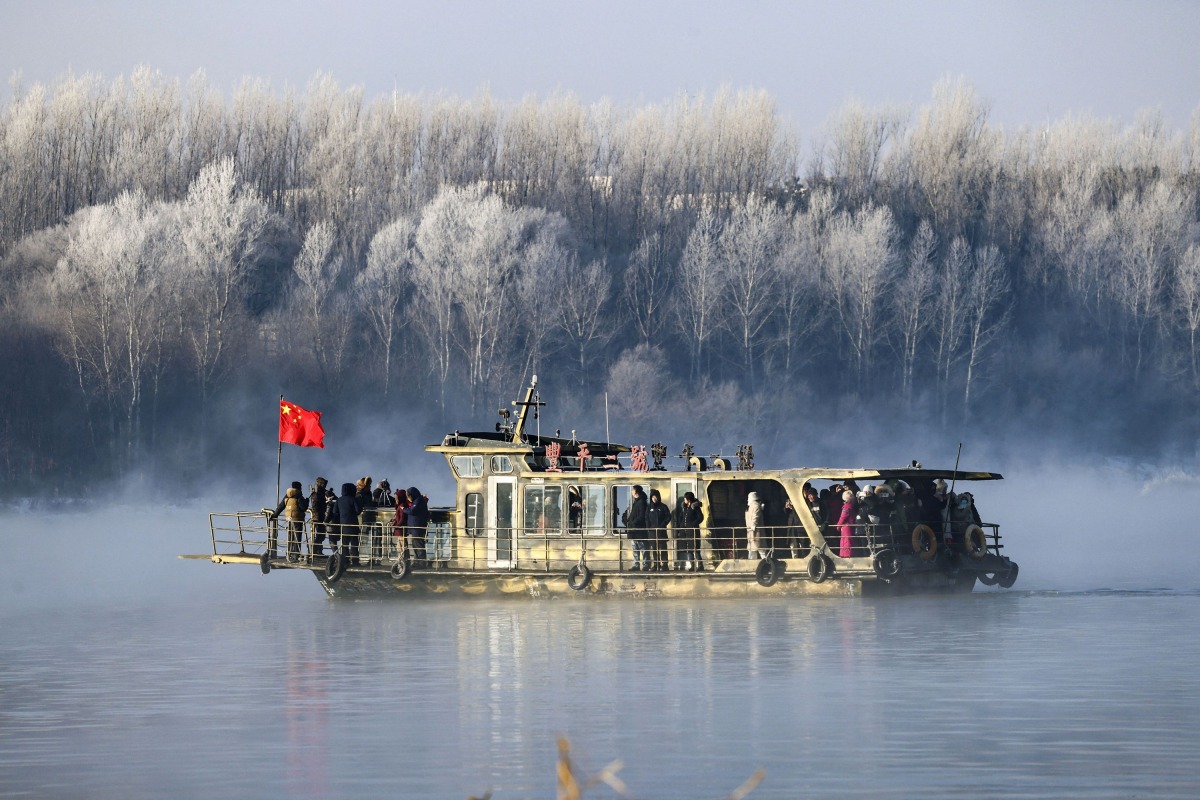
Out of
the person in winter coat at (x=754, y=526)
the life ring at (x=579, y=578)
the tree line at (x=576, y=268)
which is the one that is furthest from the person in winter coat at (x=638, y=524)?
the tree line at (x=576, y=268)

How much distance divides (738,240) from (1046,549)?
30.3m

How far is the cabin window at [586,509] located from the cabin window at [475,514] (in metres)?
1.54

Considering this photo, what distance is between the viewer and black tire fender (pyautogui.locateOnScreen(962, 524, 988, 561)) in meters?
30.7

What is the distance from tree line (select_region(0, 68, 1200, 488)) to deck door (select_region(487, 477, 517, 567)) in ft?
128

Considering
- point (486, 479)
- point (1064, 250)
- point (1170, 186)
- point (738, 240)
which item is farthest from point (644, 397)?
point (486, 479)

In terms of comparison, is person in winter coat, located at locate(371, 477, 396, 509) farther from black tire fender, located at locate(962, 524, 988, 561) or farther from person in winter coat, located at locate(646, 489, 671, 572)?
black tire fender, located at locate(962, 524, 988, 561)

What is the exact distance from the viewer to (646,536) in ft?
101

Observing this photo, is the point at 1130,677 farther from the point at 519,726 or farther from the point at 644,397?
the point at 644,397

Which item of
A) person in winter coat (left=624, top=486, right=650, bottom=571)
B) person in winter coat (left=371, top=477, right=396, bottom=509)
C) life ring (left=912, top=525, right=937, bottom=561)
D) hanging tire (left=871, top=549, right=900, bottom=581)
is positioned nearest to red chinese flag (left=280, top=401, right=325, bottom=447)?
person in winter coat (left=371, top=477, right=396, bottom=509)

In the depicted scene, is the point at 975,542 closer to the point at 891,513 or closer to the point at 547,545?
the point at 891,513

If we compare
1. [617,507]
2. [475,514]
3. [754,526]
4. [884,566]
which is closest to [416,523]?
[475,514]

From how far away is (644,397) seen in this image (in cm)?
7194

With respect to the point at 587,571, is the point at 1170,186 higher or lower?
higher

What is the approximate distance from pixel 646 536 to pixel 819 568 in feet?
10.0
